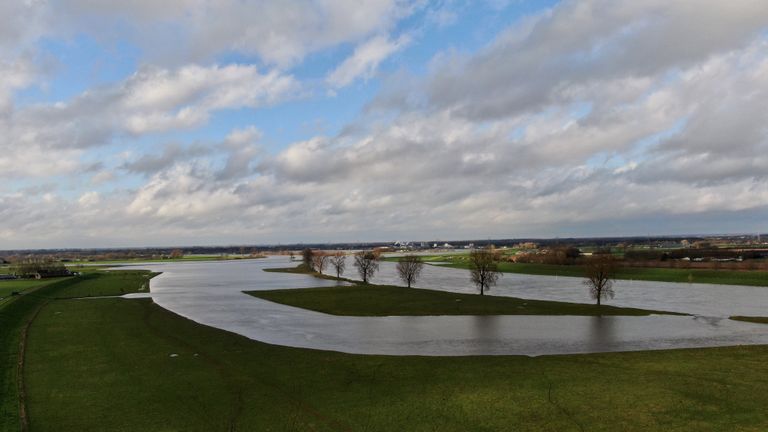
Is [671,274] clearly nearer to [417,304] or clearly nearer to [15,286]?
[417,304]

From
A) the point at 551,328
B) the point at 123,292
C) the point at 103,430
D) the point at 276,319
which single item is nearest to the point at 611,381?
the point at 551,328

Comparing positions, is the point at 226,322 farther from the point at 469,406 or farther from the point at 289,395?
the point at 469,406

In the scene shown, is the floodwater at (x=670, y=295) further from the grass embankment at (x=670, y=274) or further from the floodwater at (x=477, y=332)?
the grass embankment at (x=670, y=274)

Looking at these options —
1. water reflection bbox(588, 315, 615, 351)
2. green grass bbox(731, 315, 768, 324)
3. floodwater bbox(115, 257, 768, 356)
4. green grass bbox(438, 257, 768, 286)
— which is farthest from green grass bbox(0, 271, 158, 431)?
green grass bbox(438, 257, 768, 286)

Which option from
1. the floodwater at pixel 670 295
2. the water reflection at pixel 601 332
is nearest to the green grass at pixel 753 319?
the floodwater at pixel 670 295

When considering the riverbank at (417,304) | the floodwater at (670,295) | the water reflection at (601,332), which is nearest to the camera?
the water reflection at (601,332)

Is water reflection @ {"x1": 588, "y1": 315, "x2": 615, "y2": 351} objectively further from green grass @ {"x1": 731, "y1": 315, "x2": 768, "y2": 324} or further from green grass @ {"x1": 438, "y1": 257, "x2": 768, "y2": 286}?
green grass @ {"x1": 438, "y1": 257, "x2": 768, "y2": 286}
